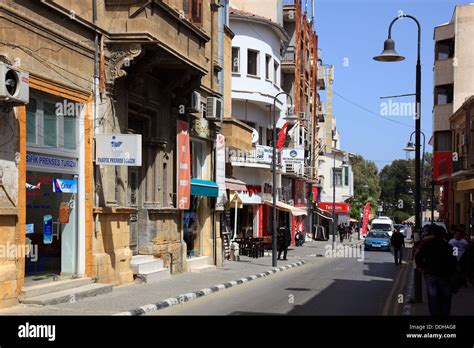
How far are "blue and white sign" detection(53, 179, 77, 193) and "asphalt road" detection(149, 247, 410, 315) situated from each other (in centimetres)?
382

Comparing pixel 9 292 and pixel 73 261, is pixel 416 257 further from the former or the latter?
pixel 73 261

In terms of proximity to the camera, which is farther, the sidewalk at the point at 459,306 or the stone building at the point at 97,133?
the sidewalk at the point at 459,306

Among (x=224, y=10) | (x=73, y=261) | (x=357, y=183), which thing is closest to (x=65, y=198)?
(x=73, y=261)

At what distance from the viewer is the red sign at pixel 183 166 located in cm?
2253

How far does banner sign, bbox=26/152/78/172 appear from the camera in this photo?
47.3 feet

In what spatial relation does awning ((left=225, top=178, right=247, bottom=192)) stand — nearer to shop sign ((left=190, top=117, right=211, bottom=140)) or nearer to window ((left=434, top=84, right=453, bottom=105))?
shop sign ((left=190, top=117, right=211, bottom=140))

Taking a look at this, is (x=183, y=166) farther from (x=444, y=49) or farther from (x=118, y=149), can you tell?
(x=444, y=49)

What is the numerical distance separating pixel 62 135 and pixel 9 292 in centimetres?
433

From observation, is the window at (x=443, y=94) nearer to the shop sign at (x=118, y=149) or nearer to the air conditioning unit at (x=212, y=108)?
the air conditioning unit at (x=212, y=108)

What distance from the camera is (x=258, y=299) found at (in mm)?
16625

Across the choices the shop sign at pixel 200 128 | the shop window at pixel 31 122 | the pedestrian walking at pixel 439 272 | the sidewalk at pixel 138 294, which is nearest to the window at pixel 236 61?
the shop sign at pixel 200 128

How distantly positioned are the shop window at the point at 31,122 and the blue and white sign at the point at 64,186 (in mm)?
1406

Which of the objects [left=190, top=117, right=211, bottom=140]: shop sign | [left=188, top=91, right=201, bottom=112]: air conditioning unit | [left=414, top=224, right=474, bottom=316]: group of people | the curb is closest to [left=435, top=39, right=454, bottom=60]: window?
[left=190, top=117, right=211, bottom=140]: shop sign

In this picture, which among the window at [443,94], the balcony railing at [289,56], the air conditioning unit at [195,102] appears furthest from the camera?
the window at [443,94]
